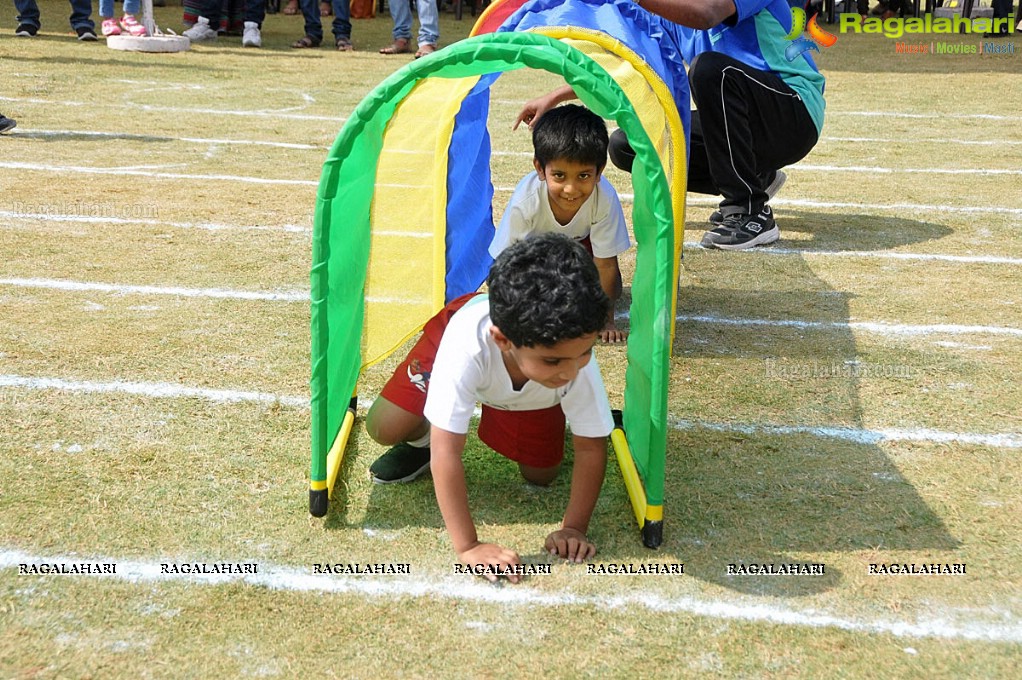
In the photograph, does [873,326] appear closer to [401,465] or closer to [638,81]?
[638,81]

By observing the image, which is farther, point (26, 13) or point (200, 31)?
point (200, 31)

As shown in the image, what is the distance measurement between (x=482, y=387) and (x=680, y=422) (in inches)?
46.0

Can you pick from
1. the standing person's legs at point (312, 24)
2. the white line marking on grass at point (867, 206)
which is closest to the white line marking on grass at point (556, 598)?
the white line marking on grass at point (867, 206)

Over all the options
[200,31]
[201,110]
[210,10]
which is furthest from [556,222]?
[210,10]

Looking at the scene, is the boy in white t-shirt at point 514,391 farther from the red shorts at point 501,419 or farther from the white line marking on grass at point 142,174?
the white line marking on grass at point 142,174

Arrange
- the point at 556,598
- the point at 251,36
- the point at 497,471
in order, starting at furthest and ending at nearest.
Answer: the point at 251,36
the point at 497,471
the point at 556,598

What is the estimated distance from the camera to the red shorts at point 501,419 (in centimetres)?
320

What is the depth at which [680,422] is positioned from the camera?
387 centimetres

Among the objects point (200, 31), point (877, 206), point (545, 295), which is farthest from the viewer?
point (200, 31)

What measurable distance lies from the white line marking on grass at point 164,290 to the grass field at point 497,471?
0.02m

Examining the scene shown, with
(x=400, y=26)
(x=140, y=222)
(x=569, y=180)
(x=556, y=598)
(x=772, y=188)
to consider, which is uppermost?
(x=400, y=26)

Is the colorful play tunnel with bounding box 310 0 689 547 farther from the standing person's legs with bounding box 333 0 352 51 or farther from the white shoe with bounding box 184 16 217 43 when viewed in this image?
the white shoe with bounding box 184 16 217 43

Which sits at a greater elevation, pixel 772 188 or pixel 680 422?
pixel 772 188

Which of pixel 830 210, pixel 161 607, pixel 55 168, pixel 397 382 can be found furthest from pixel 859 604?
pixel 55 168
